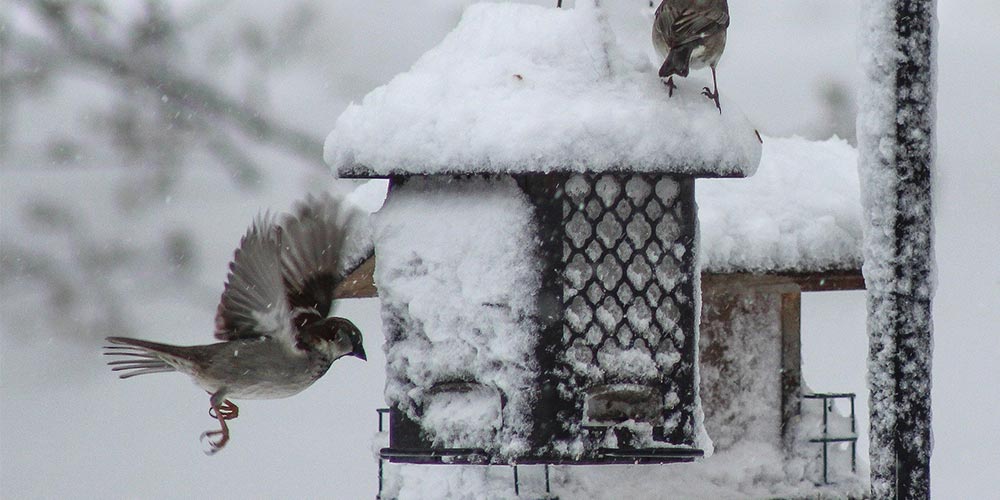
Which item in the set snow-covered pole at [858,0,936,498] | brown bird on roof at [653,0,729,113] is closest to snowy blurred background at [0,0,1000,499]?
brown bird on roof at [653,0,729,113]

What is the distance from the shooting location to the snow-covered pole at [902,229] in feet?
7.29

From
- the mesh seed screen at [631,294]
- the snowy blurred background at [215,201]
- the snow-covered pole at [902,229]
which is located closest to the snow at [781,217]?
the mesh seed screen at [631,294]

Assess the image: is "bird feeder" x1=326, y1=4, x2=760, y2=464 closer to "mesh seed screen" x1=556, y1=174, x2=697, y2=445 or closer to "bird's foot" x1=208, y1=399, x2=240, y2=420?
"mesh seed screen" x1=556, y1=174, x2=697, y2=445

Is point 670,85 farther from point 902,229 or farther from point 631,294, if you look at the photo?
point 902,229

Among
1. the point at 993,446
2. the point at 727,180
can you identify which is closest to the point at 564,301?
the point at 727,180

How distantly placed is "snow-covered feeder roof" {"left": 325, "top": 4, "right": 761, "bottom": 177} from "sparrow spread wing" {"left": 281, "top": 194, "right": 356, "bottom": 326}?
0.81 feet

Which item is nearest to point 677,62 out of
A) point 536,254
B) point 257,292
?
point 536,254

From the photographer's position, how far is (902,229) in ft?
7.35

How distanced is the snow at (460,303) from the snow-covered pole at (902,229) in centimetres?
71

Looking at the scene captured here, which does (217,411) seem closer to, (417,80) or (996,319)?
(417,80)

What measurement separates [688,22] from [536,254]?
0.54 m

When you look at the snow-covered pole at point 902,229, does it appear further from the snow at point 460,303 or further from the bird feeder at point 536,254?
the snow at point 460,303

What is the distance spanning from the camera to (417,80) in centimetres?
273

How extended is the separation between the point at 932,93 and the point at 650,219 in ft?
2.22
